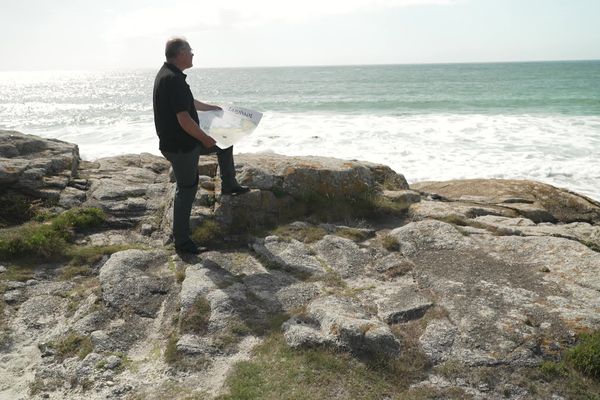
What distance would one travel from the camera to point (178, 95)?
17.0ft

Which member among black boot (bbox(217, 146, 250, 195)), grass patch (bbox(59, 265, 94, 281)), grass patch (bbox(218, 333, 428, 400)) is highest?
black boot (bbox(217, 146, 250, 195))

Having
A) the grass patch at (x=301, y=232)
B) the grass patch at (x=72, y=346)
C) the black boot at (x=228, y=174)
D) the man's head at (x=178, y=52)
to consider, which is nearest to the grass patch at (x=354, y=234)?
the grass patch at (x=301, y=232)

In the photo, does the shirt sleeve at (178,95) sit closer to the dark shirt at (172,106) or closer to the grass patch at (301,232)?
the dark shirt at (172,106)

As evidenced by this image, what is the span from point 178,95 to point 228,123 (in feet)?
3.76

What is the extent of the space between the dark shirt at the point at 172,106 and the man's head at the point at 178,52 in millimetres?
70

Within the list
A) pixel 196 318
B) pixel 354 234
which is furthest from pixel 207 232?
pixel 354 234

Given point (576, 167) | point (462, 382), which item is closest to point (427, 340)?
point (462, 382)

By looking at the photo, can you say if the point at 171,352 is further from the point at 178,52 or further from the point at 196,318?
the point at 178,52

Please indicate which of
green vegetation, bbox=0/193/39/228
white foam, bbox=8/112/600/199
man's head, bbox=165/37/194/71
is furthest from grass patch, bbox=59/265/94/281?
white foam, bbox=8/112/600/199

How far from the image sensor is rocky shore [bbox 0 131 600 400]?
3703 mm

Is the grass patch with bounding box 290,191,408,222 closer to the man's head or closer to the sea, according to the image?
the man's head

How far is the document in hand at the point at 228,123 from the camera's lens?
6.02 metres

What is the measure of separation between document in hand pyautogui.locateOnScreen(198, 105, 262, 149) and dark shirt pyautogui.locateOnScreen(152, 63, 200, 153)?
0.41m

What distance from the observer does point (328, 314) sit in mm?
4328
